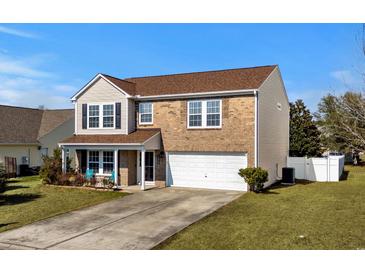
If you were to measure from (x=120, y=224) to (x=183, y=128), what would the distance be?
30.9 ft

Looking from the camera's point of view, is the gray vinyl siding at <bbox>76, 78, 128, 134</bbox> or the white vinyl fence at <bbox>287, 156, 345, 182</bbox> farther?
the white vinyl fence at <bbox>287, 156, 345, 182</bbox>

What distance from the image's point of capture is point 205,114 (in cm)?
1880

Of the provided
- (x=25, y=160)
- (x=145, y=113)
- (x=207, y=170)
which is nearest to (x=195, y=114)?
(x=207, y=170)

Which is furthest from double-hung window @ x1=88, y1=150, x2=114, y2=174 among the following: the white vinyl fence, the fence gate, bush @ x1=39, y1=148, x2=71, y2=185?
the white vinyl fence

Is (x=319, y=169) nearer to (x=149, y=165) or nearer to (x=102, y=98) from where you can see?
(x=149, y=165)

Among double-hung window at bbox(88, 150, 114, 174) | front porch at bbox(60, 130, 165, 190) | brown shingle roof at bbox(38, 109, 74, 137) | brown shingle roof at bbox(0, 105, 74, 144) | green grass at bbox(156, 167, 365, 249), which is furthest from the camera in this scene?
brown shingle roof at bbox(38, 109, 74, 137)

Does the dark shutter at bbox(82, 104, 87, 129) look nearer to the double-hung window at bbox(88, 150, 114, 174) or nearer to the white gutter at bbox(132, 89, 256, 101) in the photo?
the double-hung window at bbox(88, 150, 114, 174)

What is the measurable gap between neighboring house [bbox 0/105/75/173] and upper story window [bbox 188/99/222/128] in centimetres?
1693

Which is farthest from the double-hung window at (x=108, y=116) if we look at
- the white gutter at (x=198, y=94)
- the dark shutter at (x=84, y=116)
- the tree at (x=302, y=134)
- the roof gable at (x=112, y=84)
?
the tree at (x=302, y=134)

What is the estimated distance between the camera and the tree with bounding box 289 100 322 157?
111 feet

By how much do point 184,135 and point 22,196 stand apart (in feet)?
31.4

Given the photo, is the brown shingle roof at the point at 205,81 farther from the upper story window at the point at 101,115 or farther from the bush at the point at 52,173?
the bush at the point at 52,173

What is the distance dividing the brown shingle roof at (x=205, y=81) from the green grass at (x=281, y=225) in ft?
23.0
